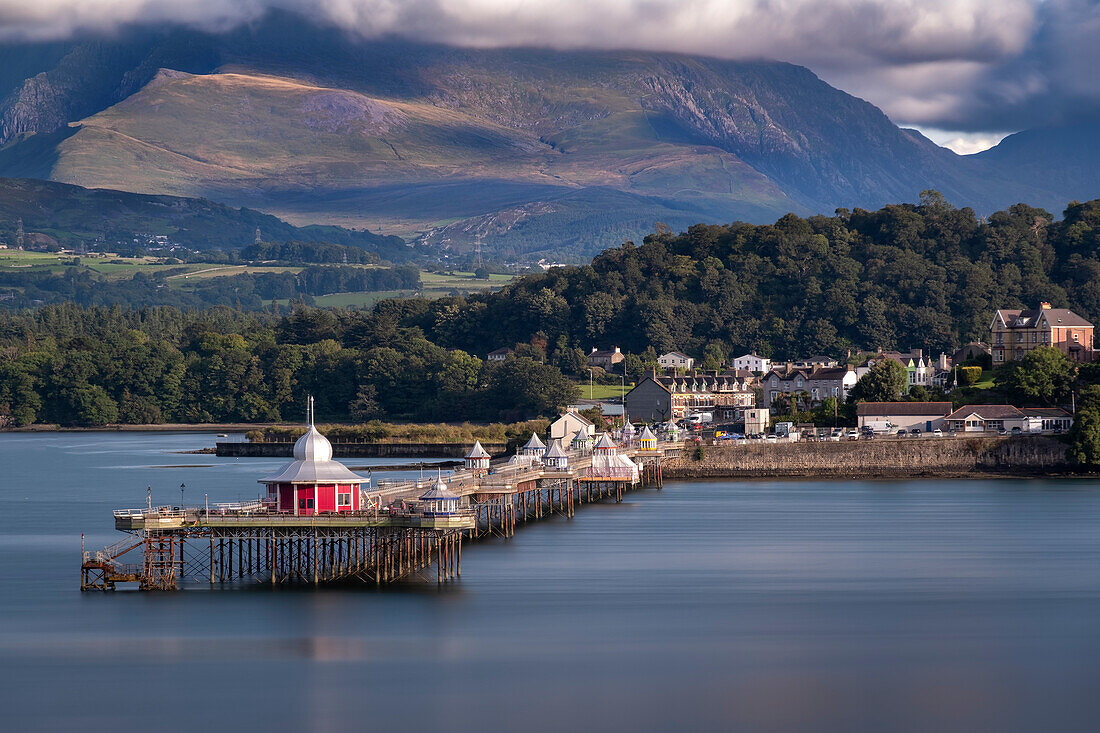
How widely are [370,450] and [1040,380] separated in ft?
140

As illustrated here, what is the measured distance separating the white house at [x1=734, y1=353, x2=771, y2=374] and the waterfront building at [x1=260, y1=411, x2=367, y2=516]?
96.5 meters

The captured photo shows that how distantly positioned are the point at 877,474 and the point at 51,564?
44.7m

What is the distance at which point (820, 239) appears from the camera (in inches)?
6068

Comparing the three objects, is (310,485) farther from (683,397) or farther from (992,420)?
(683,397)

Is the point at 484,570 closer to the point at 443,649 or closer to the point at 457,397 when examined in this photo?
the point at 443,649

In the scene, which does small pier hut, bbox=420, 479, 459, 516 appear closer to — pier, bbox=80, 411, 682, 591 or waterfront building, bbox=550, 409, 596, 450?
pier, bbox=80, 411, 682, 591

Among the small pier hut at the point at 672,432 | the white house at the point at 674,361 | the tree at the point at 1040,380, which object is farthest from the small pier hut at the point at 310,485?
the white house at the point at 674,361

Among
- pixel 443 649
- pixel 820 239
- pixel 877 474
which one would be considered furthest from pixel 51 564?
pixel 820 239

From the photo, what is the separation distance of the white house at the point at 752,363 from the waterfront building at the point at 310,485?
9648 cm

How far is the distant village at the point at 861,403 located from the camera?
87000mm

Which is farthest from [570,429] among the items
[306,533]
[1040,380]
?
[306,533]

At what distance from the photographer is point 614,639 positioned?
1501 inches

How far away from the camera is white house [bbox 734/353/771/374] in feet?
453

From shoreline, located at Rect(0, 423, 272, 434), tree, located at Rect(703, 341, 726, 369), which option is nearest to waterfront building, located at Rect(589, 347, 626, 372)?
tree, located at Rect(703, 341, 726, 369)
